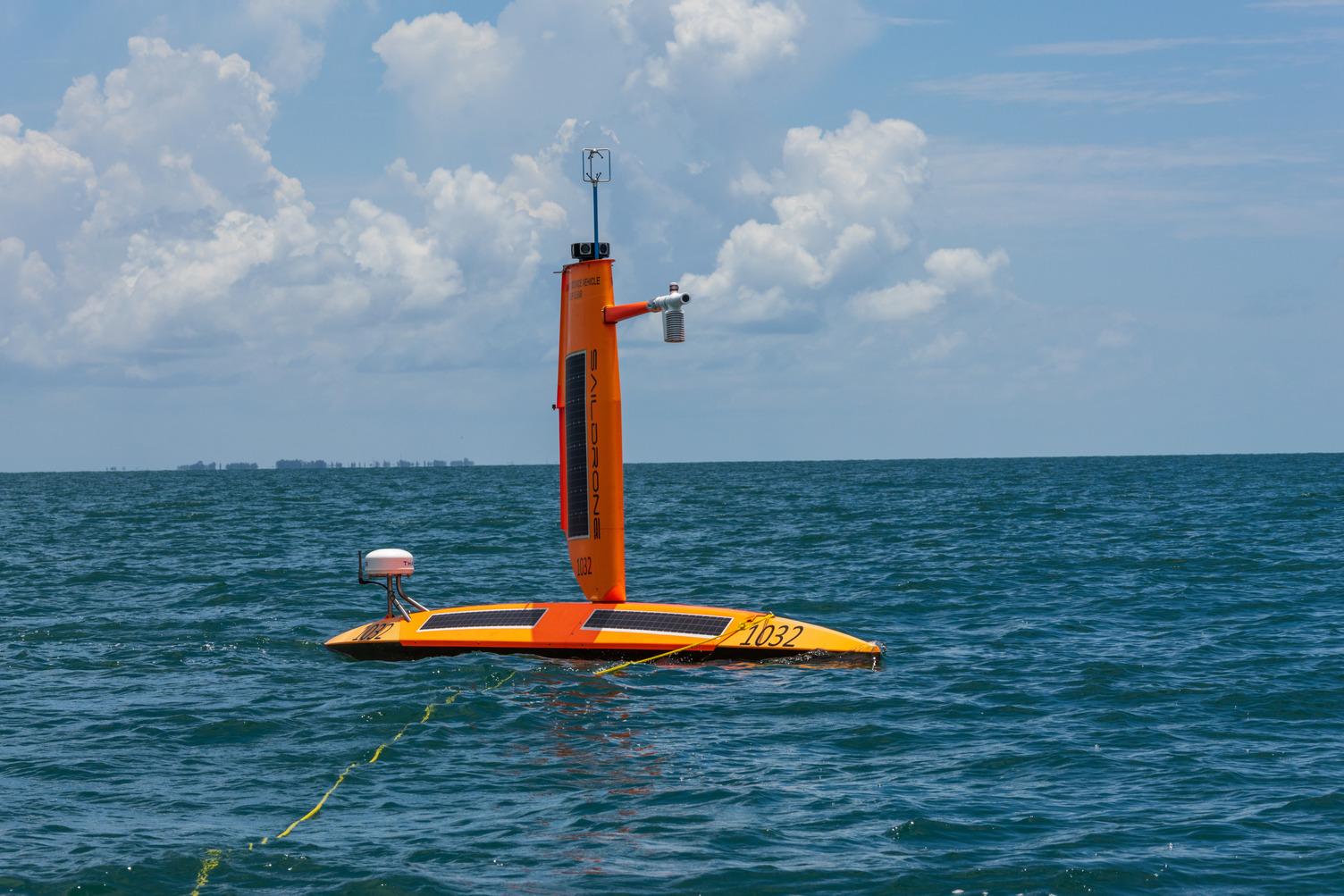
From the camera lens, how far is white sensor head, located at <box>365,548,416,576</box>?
18781mm

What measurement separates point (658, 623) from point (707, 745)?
17.2 ft

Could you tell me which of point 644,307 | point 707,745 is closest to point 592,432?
point 644,307

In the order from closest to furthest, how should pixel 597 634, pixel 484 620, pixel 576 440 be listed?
1. pixel 597 634
2. pixel 484 620
3. pixel 576 440

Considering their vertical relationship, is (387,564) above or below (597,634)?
above

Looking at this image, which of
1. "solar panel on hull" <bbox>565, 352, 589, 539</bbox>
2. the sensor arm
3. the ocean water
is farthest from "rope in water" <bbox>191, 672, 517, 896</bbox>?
the sensor arm

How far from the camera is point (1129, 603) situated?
23672mm

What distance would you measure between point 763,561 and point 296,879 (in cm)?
2456

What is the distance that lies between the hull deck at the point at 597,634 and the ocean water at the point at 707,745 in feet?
1.59

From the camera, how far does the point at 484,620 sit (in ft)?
62.7

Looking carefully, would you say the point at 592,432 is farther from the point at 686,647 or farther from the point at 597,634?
the point at 686,647

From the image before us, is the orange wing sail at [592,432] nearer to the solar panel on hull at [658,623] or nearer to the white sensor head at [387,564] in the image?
the solar panel on hull at [658,623]

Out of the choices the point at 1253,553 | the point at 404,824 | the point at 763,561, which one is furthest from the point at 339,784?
the point at 1253,553

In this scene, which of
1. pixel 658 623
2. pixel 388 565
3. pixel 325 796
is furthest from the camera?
pixel 388 565

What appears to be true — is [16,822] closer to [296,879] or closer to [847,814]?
[296,879]
